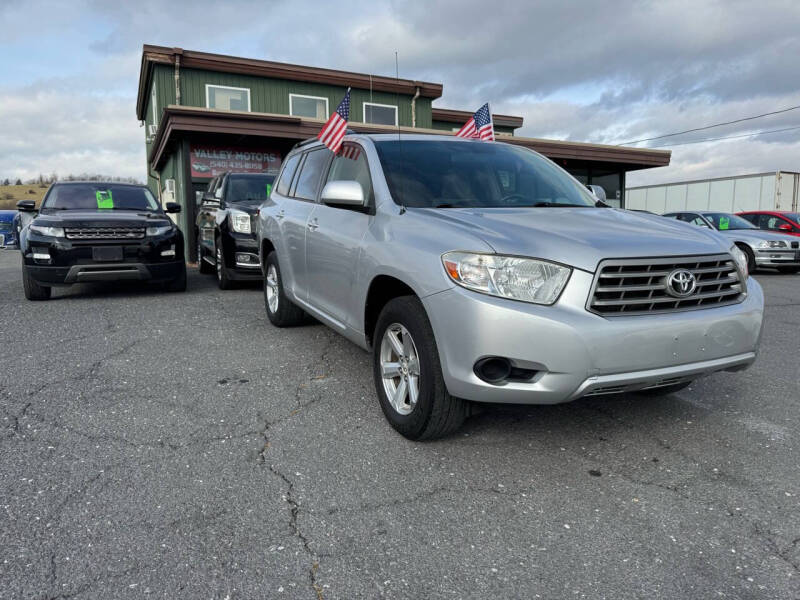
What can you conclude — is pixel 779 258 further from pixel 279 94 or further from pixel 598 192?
pixel 279 94

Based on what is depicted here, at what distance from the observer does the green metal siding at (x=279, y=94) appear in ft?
56.3

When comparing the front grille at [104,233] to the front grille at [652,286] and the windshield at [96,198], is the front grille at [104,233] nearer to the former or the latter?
the windshield at [96,198]

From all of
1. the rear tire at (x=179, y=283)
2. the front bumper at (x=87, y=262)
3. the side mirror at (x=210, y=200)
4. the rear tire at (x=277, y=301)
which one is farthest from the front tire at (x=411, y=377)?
the side mirror at (x=210, y=200)

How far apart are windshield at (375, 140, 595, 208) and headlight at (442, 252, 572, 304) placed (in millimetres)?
1020

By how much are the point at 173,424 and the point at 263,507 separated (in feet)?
3.99

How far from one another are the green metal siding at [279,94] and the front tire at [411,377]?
14043 millimetres

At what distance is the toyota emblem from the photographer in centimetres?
294

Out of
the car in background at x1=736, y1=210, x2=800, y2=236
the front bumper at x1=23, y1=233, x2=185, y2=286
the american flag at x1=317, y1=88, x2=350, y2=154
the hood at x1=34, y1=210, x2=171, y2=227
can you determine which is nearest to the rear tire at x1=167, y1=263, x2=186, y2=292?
the front bumper at x1=23, y1=233, x2=185, y2=286

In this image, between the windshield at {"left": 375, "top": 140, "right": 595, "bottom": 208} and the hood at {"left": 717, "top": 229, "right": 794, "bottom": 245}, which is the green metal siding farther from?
the windshield at {"left": 375, "top": 140, "right": 595, "bottom": 208}

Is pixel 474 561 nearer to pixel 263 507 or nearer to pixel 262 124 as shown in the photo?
pixel 263 507

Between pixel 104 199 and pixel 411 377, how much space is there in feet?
23.3

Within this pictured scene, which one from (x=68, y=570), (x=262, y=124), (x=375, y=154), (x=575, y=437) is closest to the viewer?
(x=68, y=570)

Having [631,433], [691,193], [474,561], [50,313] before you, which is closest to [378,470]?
[474,561]

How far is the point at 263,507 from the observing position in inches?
105
